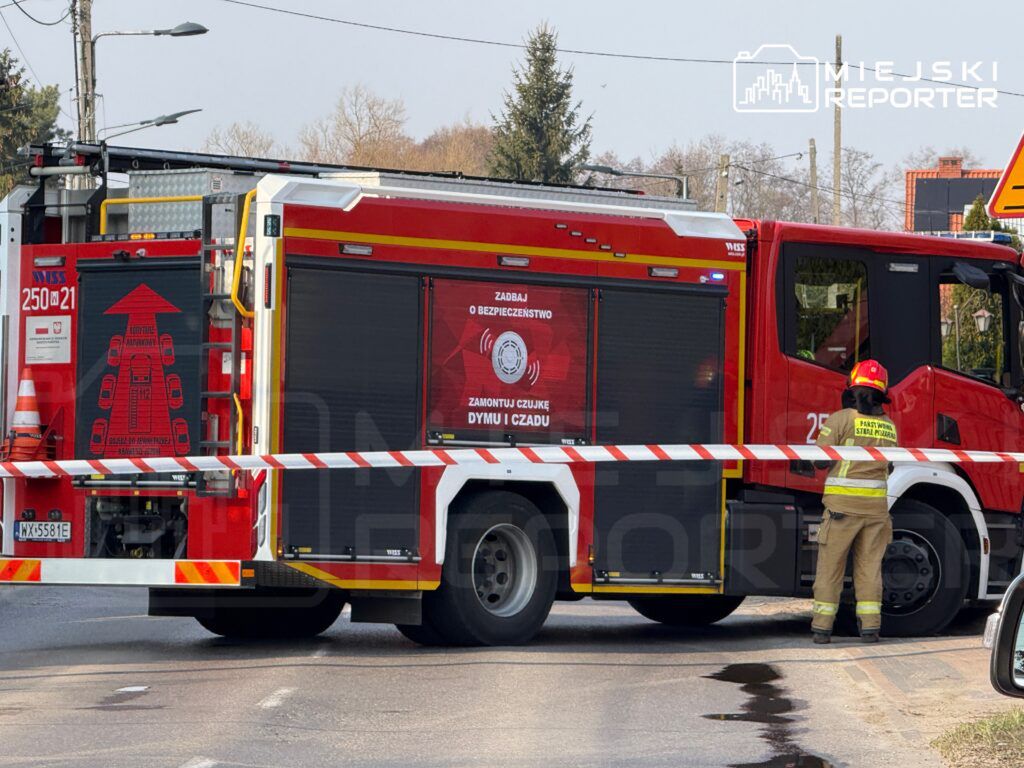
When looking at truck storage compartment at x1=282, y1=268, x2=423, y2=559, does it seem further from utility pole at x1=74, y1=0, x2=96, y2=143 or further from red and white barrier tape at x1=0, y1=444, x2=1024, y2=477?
utility pole at x1=74, y1=0, x2=96, y2=143

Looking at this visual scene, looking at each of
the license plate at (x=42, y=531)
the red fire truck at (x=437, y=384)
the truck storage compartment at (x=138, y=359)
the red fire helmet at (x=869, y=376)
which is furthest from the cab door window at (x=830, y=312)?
the license plate at (x=42, y=531)

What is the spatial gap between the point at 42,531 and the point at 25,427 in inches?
26.9

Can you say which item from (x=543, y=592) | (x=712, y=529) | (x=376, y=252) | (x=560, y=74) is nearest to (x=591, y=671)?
(x=543, y=592)

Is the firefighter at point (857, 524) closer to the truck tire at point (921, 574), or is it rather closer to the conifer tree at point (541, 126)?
the truck tire at point (921, 574)

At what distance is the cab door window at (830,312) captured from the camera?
12812mm

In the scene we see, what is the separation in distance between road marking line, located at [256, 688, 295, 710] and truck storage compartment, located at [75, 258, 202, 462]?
2191 millimetres

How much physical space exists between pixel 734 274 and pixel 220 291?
367 centimetres

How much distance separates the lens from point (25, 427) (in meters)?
11.5

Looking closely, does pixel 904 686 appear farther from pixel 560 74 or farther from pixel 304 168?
pixel 560 74

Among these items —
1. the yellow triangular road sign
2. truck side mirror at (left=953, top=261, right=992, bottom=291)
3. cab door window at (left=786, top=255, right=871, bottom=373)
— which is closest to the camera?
the yellow triangular road sign

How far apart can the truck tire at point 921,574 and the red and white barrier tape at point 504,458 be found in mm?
626

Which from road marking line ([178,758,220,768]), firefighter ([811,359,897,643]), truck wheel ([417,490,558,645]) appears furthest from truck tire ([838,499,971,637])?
road marking line ([178,758,220,768])

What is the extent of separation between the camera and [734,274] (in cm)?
1255

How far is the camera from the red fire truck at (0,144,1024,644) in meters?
11.0
